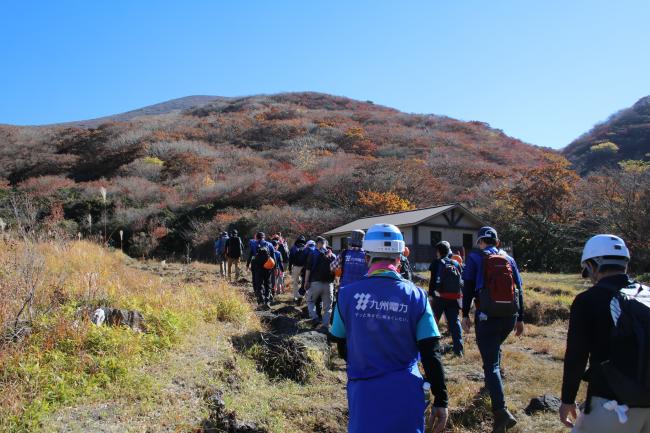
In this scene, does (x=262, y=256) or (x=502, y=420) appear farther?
(x=262, y=256)

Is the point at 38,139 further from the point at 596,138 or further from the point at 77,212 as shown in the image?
the point at 596,138

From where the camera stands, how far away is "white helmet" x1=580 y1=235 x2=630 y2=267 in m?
2.94

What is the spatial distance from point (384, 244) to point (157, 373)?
10.8 ft

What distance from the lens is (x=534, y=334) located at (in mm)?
9664

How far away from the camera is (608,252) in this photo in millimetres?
2945

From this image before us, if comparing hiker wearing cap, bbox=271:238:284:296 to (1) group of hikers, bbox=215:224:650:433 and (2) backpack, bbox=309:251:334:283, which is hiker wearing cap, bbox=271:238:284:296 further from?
(1) group of hikers, bbox=215:224:650:433

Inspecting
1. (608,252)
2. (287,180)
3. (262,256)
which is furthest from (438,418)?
(287,180)

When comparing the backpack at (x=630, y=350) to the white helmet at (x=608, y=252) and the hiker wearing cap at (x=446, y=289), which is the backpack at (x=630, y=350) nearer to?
the white helmet at (x=608, y=252)

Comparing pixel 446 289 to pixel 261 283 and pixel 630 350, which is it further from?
pixel 261 283

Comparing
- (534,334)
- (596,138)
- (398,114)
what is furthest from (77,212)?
(596,138)

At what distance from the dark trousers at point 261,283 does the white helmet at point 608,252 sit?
8.77m

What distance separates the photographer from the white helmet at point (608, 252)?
2.94 meters

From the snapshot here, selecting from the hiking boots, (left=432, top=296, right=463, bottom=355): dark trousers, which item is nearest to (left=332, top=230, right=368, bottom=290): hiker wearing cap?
(left=432, top=296, right=463, bottom=355): dark trousers

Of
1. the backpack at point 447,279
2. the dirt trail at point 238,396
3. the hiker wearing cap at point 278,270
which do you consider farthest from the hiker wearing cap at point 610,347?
the hiker wearing cap at point 278,270
